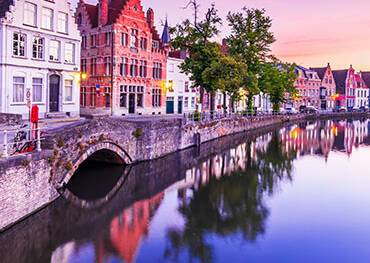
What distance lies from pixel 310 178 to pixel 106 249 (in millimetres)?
13976

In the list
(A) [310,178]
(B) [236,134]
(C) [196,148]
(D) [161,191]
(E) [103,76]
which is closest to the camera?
(D) [161,191]

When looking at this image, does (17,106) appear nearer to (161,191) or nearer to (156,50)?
(161,191)

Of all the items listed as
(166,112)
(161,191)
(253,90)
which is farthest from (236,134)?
(161,191)

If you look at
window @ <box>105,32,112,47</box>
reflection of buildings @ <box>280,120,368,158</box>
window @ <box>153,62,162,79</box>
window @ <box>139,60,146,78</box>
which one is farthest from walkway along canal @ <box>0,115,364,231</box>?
window @ <box>153,62,162,79</box>

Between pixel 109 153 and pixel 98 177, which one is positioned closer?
pixel 98 177

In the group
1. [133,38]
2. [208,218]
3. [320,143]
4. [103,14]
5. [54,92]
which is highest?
[103,14]

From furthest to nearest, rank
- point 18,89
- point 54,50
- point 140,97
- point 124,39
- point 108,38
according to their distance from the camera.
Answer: point 140,97 → point 124,39 → point 108,38 → point 54,50 → point 18,89

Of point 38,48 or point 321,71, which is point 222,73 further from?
point 321,71

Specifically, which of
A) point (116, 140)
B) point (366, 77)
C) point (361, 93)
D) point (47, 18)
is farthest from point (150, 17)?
point (366, 77)

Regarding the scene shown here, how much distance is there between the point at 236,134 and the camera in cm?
4297

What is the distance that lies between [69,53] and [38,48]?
311cm

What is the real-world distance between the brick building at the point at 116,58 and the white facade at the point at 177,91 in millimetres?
3573

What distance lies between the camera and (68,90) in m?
31.7

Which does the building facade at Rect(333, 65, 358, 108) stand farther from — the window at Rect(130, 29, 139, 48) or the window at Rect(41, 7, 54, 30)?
the window at Rect(41, 7, 54, 30)
